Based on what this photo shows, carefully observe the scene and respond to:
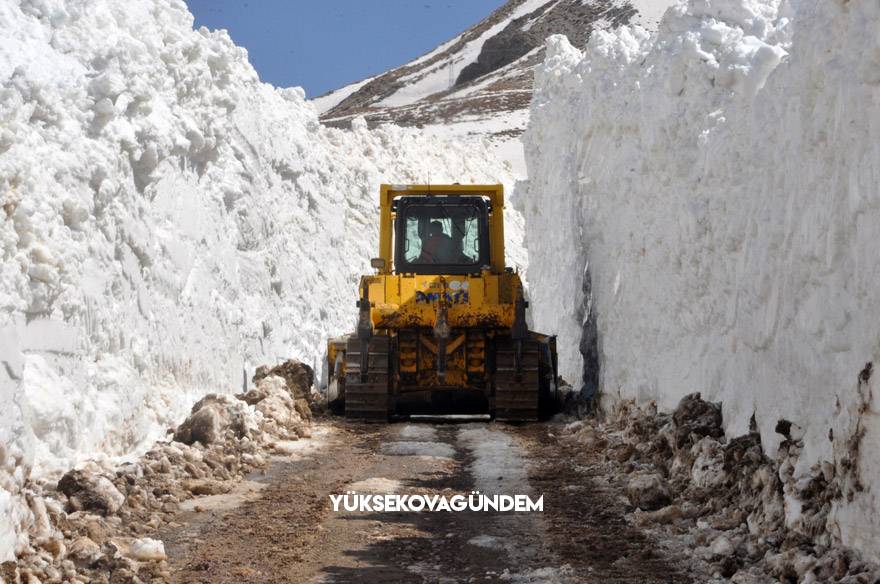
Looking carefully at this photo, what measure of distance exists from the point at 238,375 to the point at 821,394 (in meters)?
9.22

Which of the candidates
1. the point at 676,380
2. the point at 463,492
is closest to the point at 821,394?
the point at 463,492

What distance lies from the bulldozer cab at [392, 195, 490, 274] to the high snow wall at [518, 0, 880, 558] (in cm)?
183

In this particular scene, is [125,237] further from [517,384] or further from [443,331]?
[517,384]

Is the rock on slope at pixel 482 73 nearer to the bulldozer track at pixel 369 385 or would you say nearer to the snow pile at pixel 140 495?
the bulldozer track at pixel 369 385

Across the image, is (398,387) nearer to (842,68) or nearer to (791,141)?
(791,141)

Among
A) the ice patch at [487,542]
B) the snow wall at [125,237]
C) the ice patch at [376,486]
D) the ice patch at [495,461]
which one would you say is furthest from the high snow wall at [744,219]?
the snow wall at [125,237]

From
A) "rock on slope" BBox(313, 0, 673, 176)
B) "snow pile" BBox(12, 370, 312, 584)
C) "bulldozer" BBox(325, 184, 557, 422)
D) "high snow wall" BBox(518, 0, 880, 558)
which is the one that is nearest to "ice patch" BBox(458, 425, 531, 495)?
"bulldozer" BBox(325, 184, 557, 422)

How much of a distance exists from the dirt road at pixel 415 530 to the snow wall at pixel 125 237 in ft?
3.96

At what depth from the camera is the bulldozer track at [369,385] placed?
13914 millimetres

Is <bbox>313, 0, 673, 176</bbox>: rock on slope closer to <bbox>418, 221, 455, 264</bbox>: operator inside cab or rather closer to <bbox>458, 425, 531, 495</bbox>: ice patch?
<bbox>418, 221, 455, 264</bbox>: operator inside cab

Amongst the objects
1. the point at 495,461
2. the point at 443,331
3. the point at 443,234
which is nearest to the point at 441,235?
the point at 443,234

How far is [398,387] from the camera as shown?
14.3 metres

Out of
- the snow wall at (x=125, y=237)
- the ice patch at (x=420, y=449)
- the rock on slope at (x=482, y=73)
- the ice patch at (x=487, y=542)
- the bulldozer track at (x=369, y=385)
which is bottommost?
the ice patch at (x=487, y=542)

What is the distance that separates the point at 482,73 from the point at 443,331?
88.6 meters
